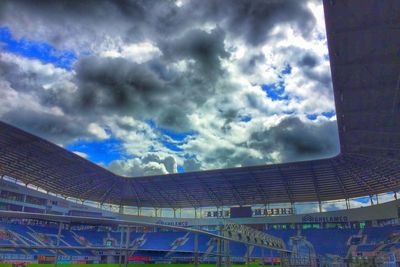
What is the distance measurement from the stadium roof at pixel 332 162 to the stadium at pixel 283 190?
0.33 feet

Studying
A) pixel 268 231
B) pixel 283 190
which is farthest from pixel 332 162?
pixel 268 231

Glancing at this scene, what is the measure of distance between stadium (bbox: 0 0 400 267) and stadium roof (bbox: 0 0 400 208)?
10 cm

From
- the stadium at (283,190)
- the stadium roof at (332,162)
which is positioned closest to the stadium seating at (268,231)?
the stadium at (283,190)

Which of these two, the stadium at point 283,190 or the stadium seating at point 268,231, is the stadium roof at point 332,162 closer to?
the stadium at point 283,190

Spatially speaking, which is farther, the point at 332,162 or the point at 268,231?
the point at 268,231

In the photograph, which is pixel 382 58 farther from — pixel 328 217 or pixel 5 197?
pixel 5 197

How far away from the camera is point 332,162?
171 feet

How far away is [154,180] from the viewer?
66.2 meters

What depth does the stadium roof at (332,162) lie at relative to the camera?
73.0 feet

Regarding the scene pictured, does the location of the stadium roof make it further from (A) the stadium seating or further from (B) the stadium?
(A) the stadium seating

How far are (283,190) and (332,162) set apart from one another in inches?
638

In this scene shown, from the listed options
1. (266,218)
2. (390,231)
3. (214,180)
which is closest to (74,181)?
(214,180)

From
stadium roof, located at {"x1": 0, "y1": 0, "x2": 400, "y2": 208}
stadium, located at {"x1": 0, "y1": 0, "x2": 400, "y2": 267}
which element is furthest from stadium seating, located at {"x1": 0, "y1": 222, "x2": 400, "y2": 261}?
stadium roof, located at {"x1": 0, "y1": 0, "x2": 400, "y2": 208}

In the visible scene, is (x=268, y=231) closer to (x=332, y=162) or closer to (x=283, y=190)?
(x=283, y=190)
